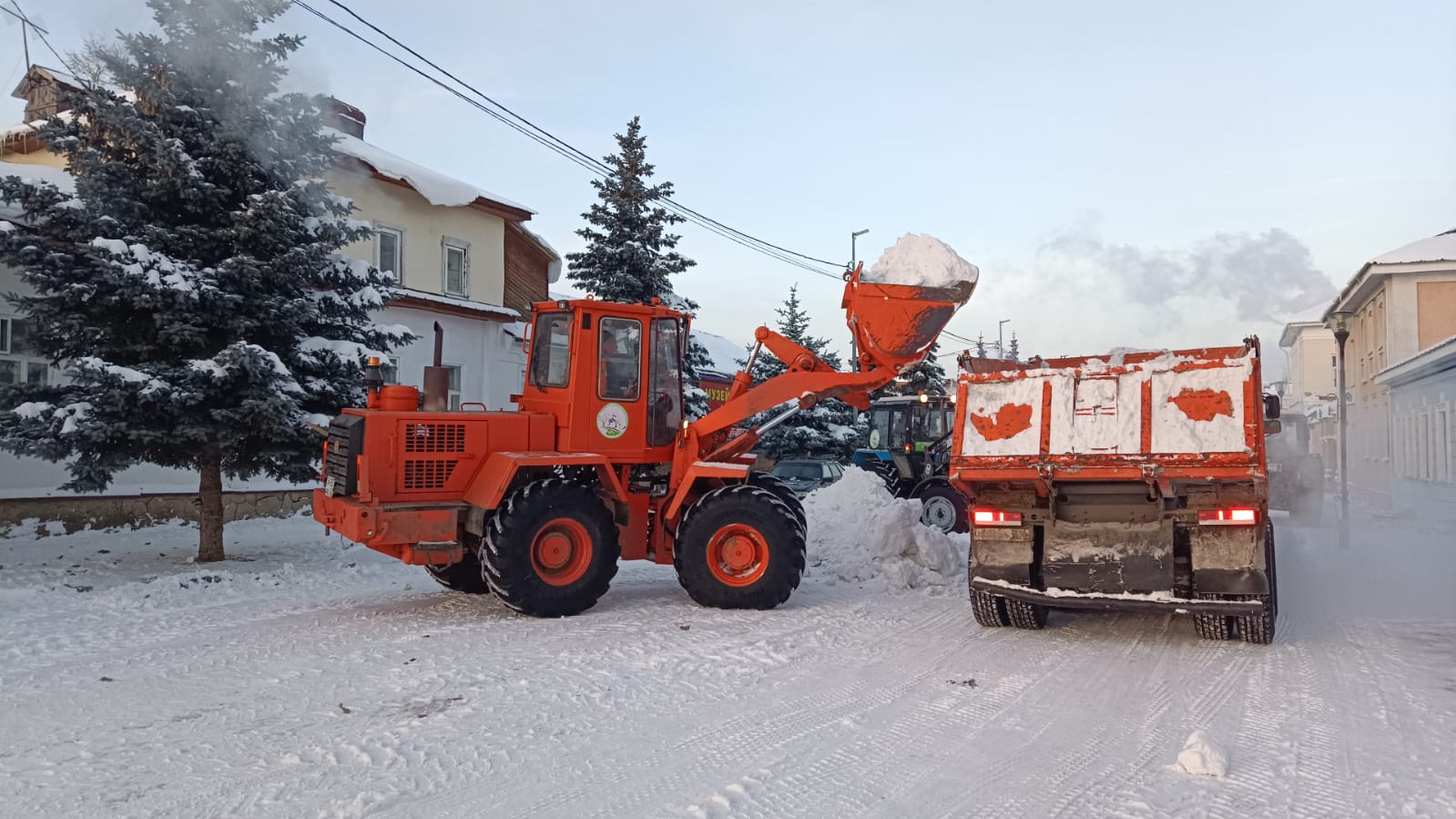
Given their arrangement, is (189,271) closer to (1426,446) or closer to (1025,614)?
(1025,614)

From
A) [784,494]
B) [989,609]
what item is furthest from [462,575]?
[989,609]

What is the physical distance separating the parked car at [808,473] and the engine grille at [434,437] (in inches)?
508

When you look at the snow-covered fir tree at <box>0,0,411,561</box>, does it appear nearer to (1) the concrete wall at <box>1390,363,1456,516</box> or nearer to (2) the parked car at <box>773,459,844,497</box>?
(2) the parked car at <box>773,459,844,497</box>

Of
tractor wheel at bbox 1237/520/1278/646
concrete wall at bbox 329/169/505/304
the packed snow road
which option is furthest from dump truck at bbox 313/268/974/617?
concrete wall at bbox 329/169/505/304

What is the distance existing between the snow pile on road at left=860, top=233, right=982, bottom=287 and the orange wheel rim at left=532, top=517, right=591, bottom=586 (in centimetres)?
355

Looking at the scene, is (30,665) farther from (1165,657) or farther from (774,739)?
(1165,657)

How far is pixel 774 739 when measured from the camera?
194 inches

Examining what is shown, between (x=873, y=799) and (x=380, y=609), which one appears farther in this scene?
(x=380, y=609)

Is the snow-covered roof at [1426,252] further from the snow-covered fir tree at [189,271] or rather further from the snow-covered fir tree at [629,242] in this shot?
the snow-covered fir tree at [189,271]

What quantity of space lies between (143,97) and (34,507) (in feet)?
19.6

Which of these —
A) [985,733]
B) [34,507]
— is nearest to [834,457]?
[34,507]

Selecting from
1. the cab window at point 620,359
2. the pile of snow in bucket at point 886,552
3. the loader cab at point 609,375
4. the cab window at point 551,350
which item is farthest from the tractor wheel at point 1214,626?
the cab window at point 551,350

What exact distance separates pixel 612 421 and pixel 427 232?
1169cm

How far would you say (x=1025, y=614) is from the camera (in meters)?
7.96
